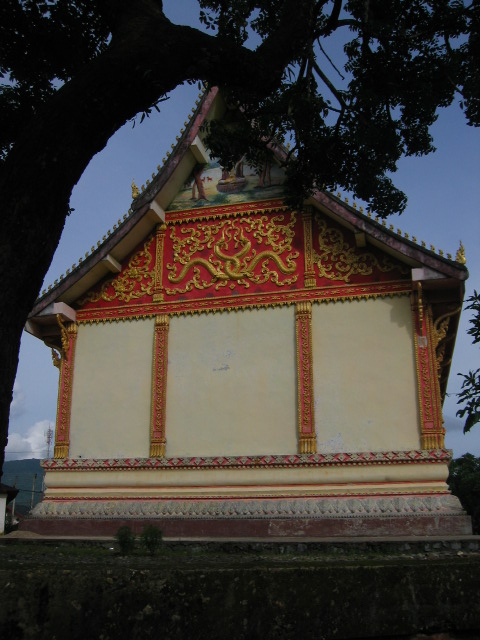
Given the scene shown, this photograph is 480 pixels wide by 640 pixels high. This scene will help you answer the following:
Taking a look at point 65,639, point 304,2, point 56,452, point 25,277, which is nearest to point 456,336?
point 56,452

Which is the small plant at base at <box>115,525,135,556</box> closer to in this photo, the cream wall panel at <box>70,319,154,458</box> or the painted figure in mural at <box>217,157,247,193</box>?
the cream wall panel at <box>70,319,154,458</box>

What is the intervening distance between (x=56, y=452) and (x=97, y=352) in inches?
80.2

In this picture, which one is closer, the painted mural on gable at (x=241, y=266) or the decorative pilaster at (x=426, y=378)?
the decorative pilaster at (x=426, y=378)

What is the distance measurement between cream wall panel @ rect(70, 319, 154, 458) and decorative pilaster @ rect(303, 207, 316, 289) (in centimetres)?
312

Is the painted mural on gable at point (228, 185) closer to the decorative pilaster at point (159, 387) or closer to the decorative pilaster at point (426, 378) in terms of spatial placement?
the decorative pilaster at point (159, 387)

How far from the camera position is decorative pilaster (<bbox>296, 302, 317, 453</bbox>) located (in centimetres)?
1140

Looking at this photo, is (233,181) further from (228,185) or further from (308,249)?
(308,249)

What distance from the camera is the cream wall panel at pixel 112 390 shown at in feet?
40.9

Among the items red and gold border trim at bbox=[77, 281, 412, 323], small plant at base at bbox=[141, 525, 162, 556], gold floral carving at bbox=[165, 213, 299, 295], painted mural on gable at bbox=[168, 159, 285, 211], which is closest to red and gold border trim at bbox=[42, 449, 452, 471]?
small plant at base at bbox=[141, 525, 162, 556]

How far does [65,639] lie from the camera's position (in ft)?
7.39

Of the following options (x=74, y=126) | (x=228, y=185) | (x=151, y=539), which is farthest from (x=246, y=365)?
(x=74, y=126)

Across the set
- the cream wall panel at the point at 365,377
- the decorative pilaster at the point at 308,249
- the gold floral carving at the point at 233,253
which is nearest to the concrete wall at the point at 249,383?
the cream wall panel at the point at 365,377

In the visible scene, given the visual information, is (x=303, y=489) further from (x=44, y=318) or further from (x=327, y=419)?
(x=44, y=318)

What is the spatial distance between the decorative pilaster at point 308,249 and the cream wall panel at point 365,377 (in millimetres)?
605
